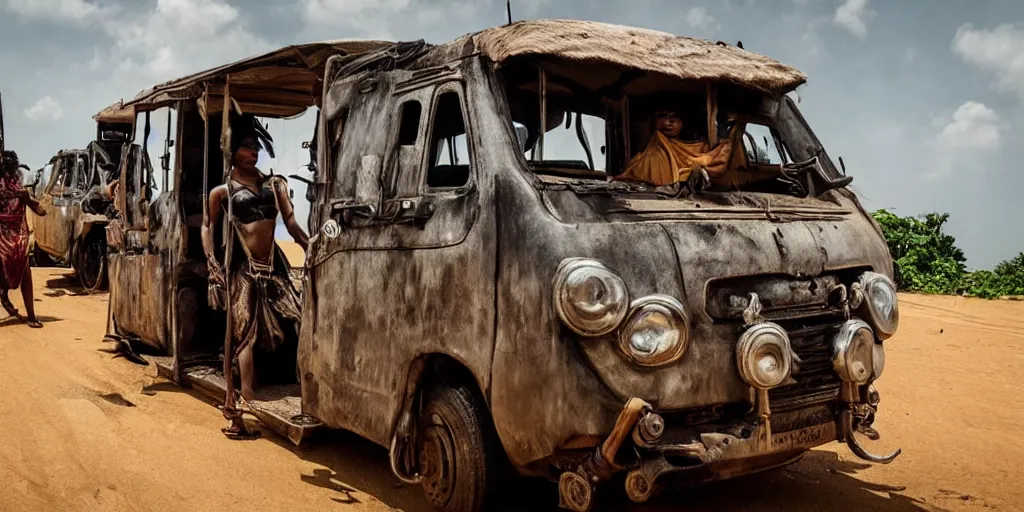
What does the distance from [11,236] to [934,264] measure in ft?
48.1

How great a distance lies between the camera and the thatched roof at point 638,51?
4.24 meters

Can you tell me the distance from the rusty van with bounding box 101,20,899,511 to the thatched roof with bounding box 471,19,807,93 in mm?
16

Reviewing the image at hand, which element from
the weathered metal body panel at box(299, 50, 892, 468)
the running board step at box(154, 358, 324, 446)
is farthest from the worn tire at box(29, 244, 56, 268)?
the weathered metal body panel at box(299, 50, 892, 468)

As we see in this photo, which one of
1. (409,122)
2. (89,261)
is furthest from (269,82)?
(89,261)

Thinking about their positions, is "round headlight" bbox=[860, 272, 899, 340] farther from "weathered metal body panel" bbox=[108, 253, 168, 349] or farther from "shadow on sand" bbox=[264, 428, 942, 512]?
"weathered metal body panel" bbox=[108, 253, 168, 349]

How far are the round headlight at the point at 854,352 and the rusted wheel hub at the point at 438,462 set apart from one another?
6.23 feet

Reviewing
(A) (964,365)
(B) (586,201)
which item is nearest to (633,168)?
(B) (586,201)

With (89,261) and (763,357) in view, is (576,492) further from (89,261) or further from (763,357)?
(89,261)

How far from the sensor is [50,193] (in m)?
16.9

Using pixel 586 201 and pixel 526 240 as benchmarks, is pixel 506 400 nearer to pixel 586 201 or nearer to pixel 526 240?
pixel 526 240

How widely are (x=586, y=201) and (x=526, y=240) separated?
387 millimetres

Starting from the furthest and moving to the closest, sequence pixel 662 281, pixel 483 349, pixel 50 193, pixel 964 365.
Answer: pixel 50 193 → pixel 964 365 → pixel 483 349 → pixel 662 281

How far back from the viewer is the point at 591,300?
3.58 meters

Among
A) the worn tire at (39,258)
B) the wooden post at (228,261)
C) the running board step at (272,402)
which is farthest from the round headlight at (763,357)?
the worn tire at (39,258)
